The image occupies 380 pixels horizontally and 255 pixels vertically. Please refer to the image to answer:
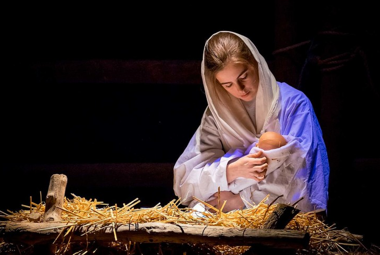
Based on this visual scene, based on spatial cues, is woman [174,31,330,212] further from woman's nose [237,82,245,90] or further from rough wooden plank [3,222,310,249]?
rough wooden plank [3,222,310,249]

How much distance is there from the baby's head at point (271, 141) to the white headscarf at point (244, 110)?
22 cm

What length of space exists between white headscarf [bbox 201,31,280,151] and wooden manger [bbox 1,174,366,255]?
0.78 metres

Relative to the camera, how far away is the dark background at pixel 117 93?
4.32 meters

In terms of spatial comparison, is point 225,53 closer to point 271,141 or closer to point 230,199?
point 271,141

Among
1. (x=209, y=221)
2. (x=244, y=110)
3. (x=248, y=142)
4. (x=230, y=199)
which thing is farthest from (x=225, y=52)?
(x=209, y=221)

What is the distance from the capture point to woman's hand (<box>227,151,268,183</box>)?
289 cm

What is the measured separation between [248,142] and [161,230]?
4.04ft

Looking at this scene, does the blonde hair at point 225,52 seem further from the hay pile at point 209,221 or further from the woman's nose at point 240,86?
the hay pile at point 209,221

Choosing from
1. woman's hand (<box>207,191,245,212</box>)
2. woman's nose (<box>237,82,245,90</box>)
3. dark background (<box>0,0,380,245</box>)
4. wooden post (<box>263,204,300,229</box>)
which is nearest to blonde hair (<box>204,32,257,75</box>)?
woman's nose (<box>237,82,245,90</box>)

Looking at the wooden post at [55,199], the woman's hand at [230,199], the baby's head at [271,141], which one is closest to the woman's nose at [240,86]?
the baby's head at [271,141]

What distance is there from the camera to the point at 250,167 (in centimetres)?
293

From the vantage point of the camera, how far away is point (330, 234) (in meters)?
2.51

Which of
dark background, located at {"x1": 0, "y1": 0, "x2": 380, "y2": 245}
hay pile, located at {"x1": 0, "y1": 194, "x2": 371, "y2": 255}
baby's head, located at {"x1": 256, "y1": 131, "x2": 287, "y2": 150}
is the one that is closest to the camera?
hay pile, located at {"x1": 0, "y1": 194, "x2": 371, "y2": 255}

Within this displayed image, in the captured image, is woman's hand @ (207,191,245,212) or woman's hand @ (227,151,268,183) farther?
woman's hand @ (207,191,245,212)
